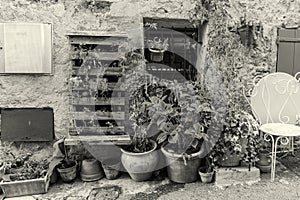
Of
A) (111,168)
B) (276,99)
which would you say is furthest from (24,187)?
(276,99)

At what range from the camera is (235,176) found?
2.73 metres

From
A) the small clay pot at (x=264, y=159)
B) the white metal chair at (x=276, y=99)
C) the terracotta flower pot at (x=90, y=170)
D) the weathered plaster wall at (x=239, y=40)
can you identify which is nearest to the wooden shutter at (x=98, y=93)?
the terracotta flower pot at (x=90, y=170)

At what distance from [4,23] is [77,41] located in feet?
2.60

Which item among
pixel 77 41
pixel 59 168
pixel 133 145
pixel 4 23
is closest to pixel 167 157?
pixel 133 145

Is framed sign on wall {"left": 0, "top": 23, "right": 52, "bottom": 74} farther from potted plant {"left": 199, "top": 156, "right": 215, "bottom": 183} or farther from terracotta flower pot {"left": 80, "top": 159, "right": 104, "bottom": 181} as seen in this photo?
potted plant {"left": 199, "top": 156, "right": 215, "bottom": 183}

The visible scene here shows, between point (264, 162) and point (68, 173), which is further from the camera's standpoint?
point (264, 162)

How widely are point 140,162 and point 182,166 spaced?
0.44 meters

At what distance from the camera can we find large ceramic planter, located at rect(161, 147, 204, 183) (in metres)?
2.68

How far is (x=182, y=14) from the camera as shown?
10.1ft

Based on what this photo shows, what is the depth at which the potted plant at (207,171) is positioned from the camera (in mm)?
2727

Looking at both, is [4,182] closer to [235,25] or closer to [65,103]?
[65,103]

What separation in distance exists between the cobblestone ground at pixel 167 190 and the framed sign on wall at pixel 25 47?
1315 millimetres

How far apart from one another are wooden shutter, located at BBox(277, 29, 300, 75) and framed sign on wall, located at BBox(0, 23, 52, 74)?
277cm

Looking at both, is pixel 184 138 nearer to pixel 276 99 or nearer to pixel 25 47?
pixel 276 99
